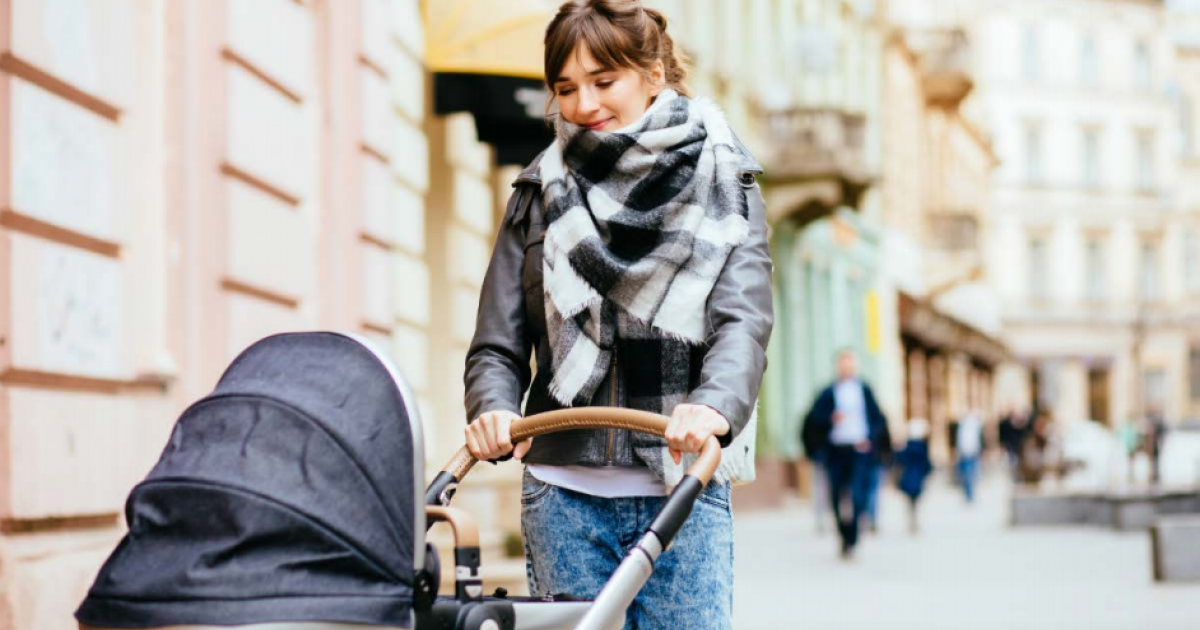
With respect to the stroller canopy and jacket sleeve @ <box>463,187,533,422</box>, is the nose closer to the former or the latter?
jacket sleeve @ <box>463,187,533,422</box>

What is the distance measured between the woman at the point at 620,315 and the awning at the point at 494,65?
801 centimetres

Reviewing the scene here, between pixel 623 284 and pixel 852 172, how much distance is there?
22890 mm

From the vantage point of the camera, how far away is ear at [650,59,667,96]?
3.55 metres

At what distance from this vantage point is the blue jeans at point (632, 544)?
11.1 ft

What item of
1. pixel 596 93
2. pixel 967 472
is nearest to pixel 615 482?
pixel 596 93

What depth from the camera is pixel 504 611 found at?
2.97m

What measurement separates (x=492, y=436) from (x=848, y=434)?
42.5ft

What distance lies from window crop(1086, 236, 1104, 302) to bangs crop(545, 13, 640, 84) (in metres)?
70.9

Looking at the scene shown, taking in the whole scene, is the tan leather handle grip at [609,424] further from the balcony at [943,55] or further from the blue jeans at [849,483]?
the balcony at [943,55]

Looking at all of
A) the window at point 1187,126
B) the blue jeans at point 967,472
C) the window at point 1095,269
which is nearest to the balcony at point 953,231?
the blue jeans at point 967,472

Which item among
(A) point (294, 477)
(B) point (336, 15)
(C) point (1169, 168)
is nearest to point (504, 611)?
(A) point (294, 477)

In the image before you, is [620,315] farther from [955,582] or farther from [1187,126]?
[1187,126]

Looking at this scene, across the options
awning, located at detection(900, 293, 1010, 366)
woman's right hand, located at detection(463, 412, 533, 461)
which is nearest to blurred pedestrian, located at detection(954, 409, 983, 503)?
awning, located at detection(900, 293, 1010, 366)

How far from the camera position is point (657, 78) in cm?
358
